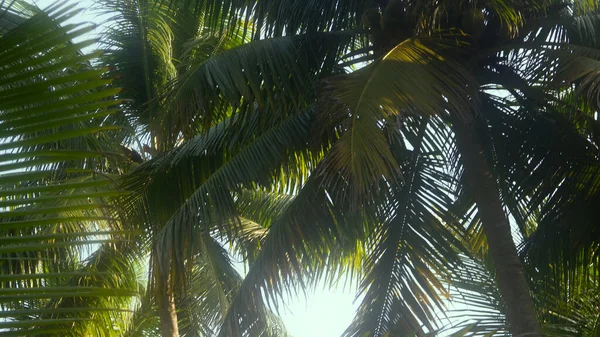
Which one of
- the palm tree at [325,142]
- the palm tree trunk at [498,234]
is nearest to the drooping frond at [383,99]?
the palm tree at [325,142]

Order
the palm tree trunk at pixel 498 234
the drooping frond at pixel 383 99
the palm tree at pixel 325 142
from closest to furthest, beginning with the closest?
1. the drooping frond at pixel 383 99
2. the palm tree trunk at pixel 498 234
3. the palm tree at pixel 325 142

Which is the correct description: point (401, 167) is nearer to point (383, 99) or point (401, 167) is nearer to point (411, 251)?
point (411, 251)

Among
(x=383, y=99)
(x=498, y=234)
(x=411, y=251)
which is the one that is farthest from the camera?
(x=411, y=251)

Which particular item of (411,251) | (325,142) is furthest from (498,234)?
(325,142)

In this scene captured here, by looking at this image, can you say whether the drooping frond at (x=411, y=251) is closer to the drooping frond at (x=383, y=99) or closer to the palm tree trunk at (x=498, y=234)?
the palm tree trunk at (x=498, y=234)

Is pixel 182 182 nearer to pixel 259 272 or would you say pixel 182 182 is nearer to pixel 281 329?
pixel 259 272

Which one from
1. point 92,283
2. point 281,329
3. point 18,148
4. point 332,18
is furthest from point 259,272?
point 18,148

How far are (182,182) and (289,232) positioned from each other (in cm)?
144

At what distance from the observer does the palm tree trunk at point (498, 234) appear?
6.60m

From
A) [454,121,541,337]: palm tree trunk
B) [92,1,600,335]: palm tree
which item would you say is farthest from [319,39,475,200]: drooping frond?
[454,121,541,337]: palm tree trunk

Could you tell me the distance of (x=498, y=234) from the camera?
703 cm

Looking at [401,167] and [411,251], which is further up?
[401,167]

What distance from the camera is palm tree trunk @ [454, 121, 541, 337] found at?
660 cm

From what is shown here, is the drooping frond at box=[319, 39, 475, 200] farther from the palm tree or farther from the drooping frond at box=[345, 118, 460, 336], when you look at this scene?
the drooping frond at box=[345, 118, 460, 336]
